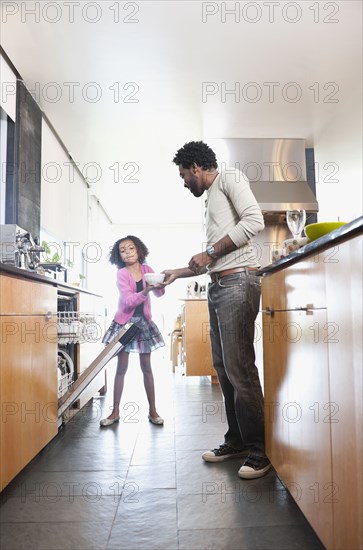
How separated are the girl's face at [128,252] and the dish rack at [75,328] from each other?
1.44 ft

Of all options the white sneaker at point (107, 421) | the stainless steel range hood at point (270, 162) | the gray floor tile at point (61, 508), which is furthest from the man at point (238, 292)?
the stainless steel range hood at point (270, 162)

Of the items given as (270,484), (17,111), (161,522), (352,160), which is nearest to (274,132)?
(352,160)

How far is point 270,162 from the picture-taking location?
5.18 metres

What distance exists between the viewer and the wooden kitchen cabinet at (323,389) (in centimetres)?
92

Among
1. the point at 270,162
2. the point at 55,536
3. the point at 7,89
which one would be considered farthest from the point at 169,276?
the point at 270,162

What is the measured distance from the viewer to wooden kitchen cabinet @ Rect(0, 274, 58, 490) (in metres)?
1.50

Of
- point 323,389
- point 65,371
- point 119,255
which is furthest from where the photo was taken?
point 119,255

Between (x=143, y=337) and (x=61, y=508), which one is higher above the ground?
(x=143, y=337)

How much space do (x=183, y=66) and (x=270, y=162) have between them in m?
1.98

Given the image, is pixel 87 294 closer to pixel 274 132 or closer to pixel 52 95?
pixel 52 95

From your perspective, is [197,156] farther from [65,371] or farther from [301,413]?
[65,371]

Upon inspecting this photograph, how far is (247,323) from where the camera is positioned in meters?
1.85

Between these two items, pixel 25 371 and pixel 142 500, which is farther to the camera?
pixel 25 371

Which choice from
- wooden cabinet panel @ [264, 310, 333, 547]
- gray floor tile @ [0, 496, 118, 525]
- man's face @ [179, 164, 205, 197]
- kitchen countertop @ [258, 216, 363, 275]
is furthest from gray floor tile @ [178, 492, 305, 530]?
man's face @ [179, 164, 205, 197]
